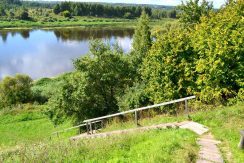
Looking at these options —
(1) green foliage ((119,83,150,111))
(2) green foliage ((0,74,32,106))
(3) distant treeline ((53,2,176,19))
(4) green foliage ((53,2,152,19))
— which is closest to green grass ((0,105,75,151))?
(2) green foliage ((0,74,32,106))

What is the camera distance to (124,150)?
8492 mm

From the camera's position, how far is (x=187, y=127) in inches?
404

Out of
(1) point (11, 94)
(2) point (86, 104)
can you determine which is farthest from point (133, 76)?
(1) point (11, 94)

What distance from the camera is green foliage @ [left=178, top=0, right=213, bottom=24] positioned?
23469mm

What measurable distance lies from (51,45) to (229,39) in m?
71.6

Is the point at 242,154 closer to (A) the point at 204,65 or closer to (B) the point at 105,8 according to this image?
(A) the point at 204,65

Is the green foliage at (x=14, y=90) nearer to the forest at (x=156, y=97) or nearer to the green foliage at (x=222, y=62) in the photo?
the forest at (x=156, y=97)

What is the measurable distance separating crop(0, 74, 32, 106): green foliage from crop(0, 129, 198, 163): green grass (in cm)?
2873

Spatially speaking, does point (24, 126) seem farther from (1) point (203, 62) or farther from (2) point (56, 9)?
(2) point (56, 9)

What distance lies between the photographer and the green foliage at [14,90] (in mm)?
36188

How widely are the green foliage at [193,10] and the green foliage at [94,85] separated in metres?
5.69

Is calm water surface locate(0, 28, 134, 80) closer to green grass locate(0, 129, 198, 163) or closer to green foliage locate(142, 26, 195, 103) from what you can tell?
green foliage locate(142, 26, 195, 103)

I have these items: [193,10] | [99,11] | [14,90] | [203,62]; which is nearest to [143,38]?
[193,10]

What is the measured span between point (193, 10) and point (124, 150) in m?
17.7
